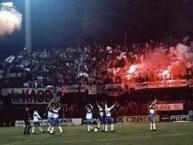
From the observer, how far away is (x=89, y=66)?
53.9 metres

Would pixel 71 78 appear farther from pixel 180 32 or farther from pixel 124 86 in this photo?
pixel 180 32

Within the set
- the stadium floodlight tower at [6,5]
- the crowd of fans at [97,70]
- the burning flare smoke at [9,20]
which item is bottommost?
the crowd of fans at [97,70]

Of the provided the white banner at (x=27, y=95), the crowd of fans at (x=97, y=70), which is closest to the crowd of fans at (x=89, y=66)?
the crowd of fans at (x=97, y=70)

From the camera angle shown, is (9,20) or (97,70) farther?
(9,20)

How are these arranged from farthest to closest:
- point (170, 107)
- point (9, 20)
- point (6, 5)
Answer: point (9, 20)
point (6, 5)
point (170, 107)

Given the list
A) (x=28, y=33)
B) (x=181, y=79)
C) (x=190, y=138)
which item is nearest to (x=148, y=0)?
(x=181, y=79)

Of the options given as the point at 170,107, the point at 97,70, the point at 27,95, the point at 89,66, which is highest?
the point at 89,66

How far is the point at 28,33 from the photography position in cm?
5038

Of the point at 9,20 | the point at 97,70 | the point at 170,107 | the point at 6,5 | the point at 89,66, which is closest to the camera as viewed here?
the point at 170,107

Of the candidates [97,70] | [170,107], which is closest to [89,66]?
[97,70]

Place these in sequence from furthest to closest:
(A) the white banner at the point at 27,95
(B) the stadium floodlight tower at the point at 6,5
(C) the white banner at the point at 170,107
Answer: (B) the stadium floodlight tower at the point at 6,5
(A) the white banner at the point at 27,95
(C) the white banner at the point at 170,107

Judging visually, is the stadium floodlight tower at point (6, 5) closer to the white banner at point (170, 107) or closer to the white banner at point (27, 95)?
the white banner at point (27, 95)

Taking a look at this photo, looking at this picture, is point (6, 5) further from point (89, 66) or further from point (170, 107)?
point (170, 107)

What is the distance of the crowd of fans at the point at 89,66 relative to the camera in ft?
169
